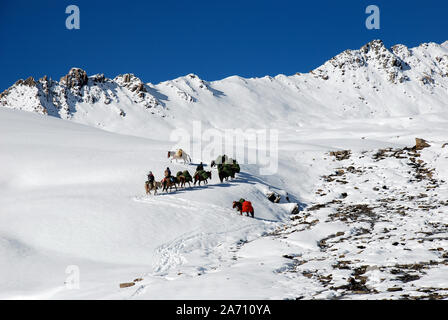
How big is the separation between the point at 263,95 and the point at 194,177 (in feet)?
415

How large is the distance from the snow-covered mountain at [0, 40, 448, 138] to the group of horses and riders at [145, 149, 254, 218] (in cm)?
7477

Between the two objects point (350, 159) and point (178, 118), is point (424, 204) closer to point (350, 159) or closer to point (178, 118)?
point (350, 159)

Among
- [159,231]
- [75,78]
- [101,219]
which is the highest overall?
[75,78]

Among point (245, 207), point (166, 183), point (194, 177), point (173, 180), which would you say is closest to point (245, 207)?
point (245, 207)

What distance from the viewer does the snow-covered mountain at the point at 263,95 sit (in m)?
113

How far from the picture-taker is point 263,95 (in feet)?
481

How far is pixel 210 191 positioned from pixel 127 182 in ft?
20.7

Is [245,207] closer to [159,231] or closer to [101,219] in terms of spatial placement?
[159,231]

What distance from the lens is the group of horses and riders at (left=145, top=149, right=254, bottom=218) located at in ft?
72.0

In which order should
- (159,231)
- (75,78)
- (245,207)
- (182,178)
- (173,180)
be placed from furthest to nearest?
(75,78), (182,178), (173,180), (245,207), (159,231)

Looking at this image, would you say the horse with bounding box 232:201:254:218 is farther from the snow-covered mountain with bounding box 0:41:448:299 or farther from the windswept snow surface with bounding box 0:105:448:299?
the snow-covered mountain with bounding box 0:41:448:299

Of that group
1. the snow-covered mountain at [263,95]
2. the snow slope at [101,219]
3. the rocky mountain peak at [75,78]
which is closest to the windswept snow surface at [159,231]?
the snow slope at [101,219]

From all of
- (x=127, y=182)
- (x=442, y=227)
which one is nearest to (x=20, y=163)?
(x=127, y=182)

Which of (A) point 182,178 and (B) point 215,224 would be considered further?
(A) point 182,178
